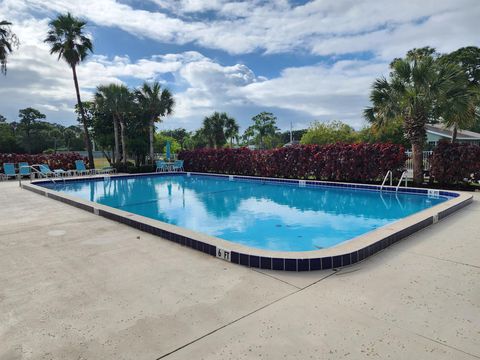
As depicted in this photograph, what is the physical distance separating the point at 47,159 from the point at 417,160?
66.4 ft

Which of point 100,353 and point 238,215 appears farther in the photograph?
point 238,215

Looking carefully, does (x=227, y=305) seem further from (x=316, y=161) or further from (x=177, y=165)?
(x=177, y=165)

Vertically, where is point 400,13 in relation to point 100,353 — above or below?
above

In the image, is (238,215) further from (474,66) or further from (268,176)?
(474,66)

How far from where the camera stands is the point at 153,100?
22.1 metres

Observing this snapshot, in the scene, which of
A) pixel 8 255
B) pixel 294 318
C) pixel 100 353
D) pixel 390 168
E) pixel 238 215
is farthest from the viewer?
pixel 390 168

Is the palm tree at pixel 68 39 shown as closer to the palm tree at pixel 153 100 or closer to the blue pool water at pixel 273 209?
the palm tree at pixel 153 100

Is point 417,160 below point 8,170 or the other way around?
the other way around

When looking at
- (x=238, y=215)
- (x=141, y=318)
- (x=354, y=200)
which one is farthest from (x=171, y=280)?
(x=354, y=200)

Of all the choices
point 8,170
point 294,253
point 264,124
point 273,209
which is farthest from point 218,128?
point 294,253

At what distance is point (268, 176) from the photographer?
53.1ft

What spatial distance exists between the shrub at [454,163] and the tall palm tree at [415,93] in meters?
0.53

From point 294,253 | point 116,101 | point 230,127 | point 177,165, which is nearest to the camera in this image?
point 294,253

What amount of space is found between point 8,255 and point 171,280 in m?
2.61
